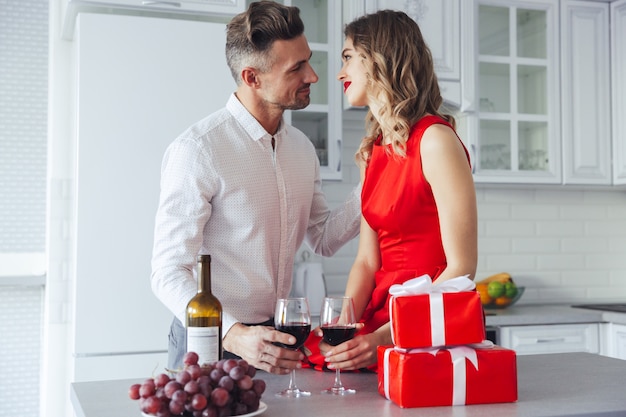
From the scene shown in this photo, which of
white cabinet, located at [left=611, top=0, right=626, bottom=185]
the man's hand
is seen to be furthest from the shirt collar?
white cabinet, located at [left=611, top=0, right=626, bottom=185]

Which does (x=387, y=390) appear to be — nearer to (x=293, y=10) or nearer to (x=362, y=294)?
(x=362, y=294)

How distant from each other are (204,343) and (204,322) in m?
0.08

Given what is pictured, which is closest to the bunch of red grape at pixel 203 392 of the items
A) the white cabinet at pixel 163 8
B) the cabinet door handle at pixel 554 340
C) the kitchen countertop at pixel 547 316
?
the white cabinet at pixel 163 8

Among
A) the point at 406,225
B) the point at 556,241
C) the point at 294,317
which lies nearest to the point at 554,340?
the point at 556,241

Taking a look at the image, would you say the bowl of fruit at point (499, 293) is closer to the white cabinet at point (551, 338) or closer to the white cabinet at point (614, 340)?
the white cabinet at point (551, 338)

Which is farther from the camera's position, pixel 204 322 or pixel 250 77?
pixel 250 77

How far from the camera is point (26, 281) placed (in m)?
3.58

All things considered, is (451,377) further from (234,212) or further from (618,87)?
(618,87)

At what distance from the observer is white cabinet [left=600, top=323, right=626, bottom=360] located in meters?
3.56

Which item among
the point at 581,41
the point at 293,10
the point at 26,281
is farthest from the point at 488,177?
the point at 26,281

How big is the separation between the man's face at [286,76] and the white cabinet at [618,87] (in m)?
2.29

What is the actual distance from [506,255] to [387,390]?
2839 millimetres

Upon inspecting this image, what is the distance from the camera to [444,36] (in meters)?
3.66

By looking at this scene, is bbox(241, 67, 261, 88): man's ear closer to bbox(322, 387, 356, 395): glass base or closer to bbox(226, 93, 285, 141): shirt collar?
bbox(226, 93, 285, 141): shirt collar
